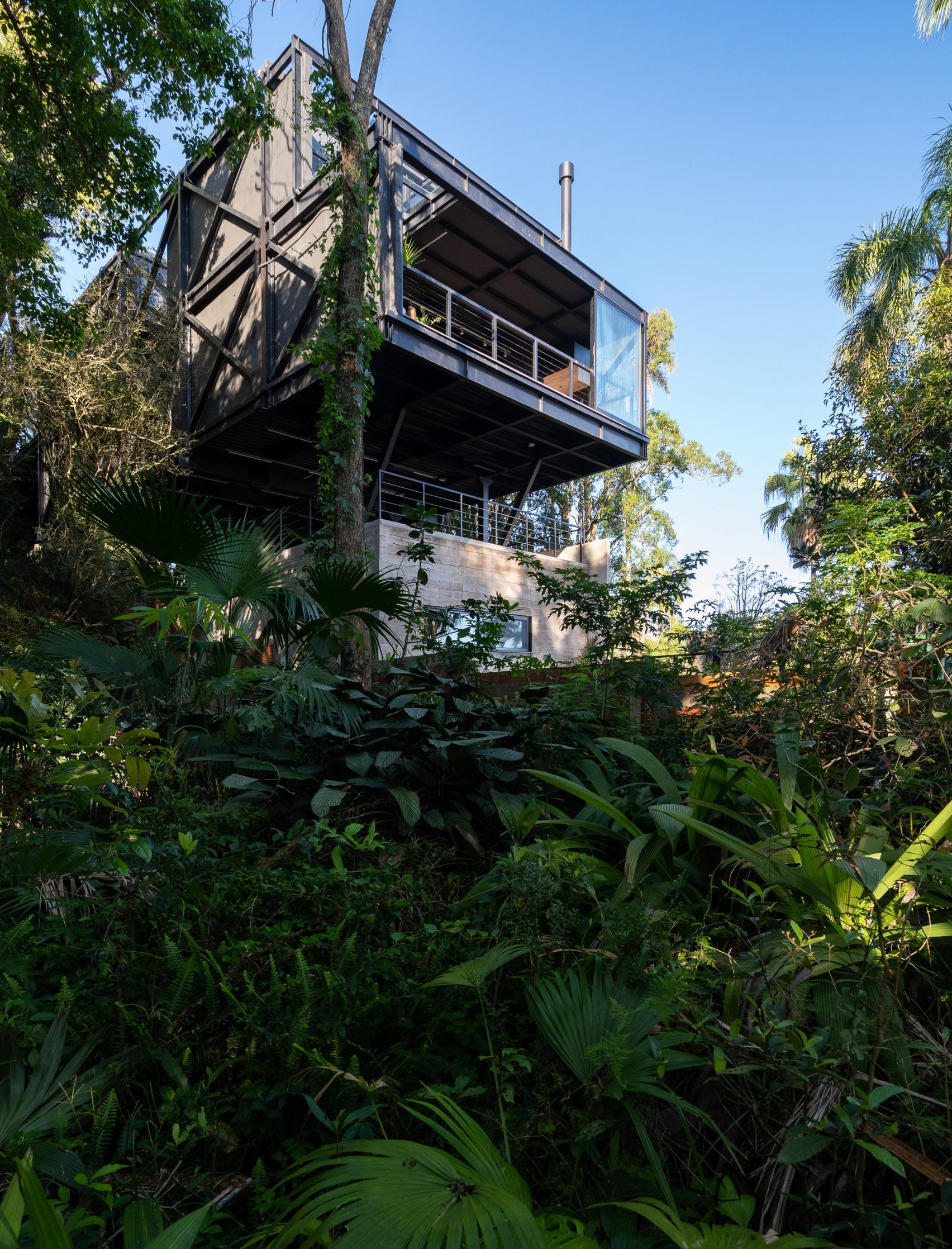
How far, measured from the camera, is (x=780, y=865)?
84.8 inches

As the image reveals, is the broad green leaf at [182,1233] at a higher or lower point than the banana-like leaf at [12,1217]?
lower

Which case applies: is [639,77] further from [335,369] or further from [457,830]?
[457,830]

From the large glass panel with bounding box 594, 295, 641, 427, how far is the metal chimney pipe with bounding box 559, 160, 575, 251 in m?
2.12

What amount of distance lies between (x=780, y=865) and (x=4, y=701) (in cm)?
282

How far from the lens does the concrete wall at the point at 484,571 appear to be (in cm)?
1057

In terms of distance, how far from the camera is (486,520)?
1269 centimetres

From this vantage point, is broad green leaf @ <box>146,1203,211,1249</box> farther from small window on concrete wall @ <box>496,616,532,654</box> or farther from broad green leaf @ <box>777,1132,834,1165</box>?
small window on concrete wall @ <box>496,616,532,654</box>

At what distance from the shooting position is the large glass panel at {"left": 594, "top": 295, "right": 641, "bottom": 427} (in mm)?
12594

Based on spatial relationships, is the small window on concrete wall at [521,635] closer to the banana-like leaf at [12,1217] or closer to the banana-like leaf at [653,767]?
the banana-like leaf at [653,767]

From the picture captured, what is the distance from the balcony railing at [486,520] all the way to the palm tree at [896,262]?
5977 millimetres

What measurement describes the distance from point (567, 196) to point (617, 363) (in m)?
4.18

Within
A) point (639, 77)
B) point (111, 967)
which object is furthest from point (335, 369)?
point (639, 77)

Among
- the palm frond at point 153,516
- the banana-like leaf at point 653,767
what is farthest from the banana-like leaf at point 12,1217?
the palm frond at point 153,516

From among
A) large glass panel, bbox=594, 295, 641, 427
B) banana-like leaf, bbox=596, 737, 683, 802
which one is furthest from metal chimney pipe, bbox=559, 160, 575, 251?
banana-like leaf, bbox=596, 737, 683, 802
